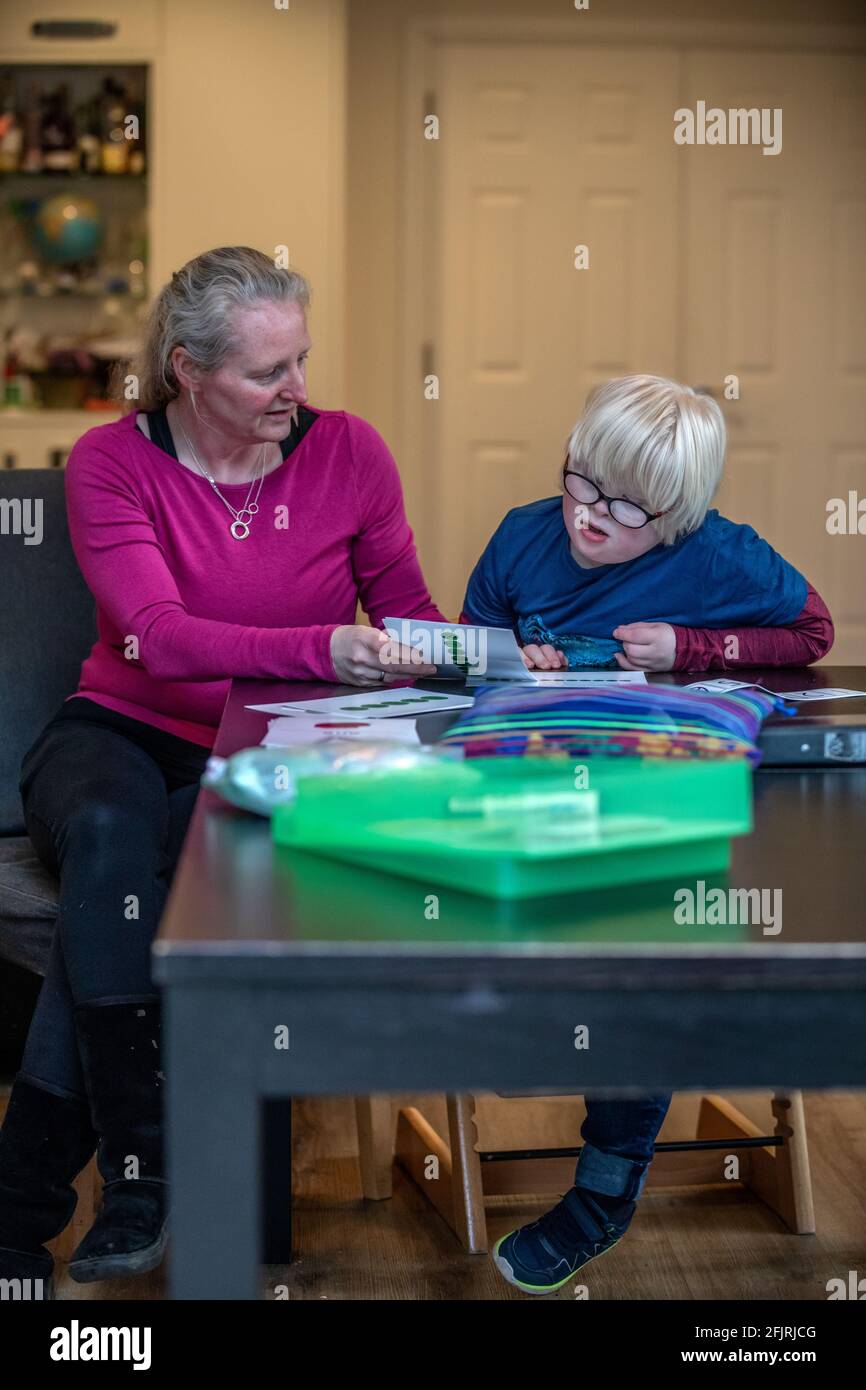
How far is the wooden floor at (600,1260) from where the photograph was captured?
161 cm

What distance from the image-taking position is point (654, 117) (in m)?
4.43

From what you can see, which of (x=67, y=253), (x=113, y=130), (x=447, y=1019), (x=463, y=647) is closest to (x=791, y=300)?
(x=113, y=130)

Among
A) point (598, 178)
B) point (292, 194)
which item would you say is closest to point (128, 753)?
point (292, 194)

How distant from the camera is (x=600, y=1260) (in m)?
1.68

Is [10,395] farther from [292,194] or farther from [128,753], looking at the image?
[128,753]

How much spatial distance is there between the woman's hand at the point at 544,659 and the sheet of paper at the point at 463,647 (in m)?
0.13

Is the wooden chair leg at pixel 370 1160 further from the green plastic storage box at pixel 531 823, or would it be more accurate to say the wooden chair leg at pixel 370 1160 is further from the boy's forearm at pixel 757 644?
the green plastic storage box at pixel 531 823

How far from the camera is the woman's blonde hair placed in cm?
184

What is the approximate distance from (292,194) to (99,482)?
255 centimetres

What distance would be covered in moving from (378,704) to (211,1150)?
2.49ft

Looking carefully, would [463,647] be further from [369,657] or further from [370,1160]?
[370,1160]

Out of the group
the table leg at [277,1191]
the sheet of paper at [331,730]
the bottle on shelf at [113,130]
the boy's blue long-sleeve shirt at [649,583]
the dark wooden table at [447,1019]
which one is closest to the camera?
the dark wooden table at [447,1019]

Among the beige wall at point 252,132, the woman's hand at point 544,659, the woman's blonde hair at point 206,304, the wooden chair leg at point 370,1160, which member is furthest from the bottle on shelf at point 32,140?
the wooden chair leg at point 370,1160

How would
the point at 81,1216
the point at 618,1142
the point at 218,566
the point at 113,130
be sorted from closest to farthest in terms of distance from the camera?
the point at 618,1142 < the point at 81,1216 < the point at 218,566 < the point at 113,130
